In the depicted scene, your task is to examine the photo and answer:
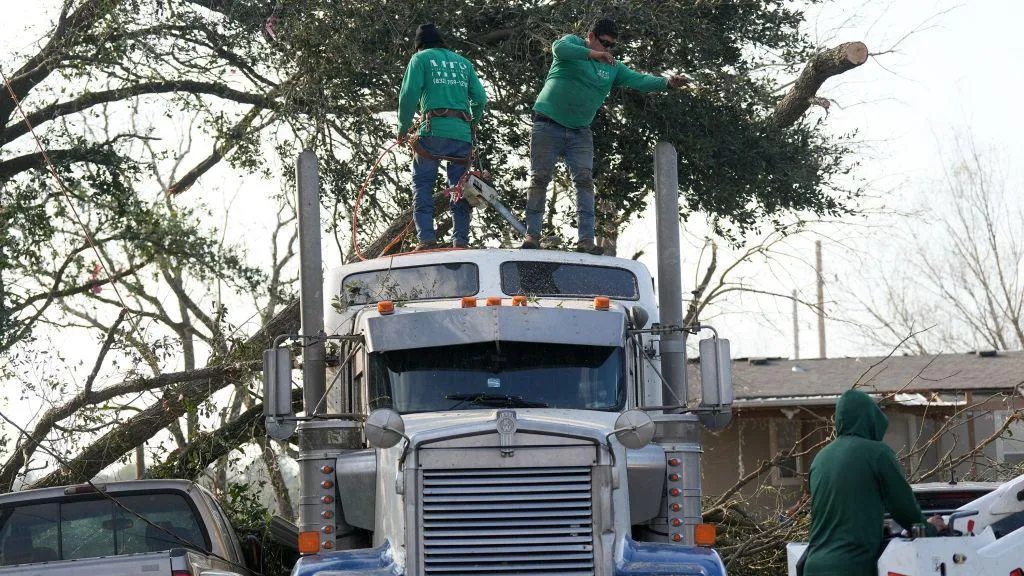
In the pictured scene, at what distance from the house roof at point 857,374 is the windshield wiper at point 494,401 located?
15.3 m

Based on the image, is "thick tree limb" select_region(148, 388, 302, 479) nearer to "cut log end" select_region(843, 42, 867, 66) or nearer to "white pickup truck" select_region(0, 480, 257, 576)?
"white pickup truck" select_region(0, 480, 257, 576)

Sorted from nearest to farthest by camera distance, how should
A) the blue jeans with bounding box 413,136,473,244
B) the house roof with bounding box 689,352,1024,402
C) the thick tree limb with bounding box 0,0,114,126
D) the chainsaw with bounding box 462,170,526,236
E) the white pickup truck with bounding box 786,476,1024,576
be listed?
1. the white pickup truck with bounding box 786,476,1024,576
2. the blue jeans with bounding box 413,136,473,244
3. the chainsaw with bounding box 462,170,526,236
4. the thick tree limb with bounding box 0,0,114,126
5. the house roof with bounding box 689,352,1024,402

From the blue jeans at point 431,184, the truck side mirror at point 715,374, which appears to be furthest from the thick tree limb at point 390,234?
the truck side mirror at point 715,374

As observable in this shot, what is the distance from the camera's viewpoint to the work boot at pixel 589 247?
34.2ft

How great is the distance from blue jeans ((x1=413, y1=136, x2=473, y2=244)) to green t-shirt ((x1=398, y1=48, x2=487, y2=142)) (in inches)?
3.1

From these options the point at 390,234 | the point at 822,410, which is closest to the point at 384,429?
the point at 390,234

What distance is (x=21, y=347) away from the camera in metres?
14.0

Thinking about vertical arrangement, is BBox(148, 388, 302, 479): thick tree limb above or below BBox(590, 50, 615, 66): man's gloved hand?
below

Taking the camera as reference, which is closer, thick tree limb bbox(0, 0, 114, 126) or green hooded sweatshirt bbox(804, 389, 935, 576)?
green hooded sweatshirt bbox(804, 389, 935, 576)

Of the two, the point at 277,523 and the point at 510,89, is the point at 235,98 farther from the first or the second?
the point at 277,523

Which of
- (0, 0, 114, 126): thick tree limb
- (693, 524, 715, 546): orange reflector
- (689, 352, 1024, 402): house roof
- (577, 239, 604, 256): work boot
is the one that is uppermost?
(0, 0, 114, 126): thick tree limb

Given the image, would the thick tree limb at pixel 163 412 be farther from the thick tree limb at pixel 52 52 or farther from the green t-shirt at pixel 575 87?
the thick tree limb at pixel 52 52

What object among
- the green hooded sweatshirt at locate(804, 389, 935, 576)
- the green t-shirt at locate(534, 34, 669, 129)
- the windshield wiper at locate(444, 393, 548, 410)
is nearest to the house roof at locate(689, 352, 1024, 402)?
the green t-shirt at locate(534, 34, 669, 129)

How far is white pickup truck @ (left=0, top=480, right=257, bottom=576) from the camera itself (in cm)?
866
